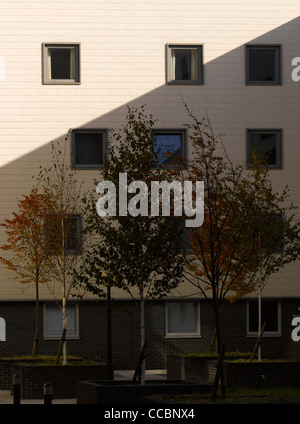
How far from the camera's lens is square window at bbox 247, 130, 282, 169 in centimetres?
3656

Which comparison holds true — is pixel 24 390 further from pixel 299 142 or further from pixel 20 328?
pixel 299 142

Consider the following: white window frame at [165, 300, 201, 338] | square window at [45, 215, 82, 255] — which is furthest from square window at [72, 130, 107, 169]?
square window at [45, 215, 82, 255]

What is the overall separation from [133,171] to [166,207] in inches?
47.3

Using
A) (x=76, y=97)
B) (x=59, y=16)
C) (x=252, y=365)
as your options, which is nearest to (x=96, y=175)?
(x=76, y=97)

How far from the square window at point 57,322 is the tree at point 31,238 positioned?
2.28 metres

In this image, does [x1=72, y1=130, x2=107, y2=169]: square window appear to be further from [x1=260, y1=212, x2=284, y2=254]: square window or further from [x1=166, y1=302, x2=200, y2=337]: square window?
[x1=260, y1=212, x2=284, y2=254]: square window

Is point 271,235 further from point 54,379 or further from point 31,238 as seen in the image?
point 31,238

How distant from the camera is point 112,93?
3581 cm

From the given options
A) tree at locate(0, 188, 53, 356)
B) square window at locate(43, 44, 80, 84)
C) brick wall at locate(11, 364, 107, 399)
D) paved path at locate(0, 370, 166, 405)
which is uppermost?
square window at locate(43, 44, 80, 84)

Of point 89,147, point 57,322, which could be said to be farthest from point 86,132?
point 57,322

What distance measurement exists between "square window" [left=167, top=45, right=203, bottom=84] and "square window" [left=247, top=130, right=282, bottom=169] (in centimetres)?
272

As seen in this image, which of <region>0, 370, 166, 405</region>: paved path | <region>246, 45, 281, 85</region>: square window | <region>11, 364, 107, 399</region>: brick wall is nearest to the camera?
<region>0, 370, 166, 405</region>: paved path

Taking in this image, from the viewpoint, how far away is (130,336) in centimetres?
3528
